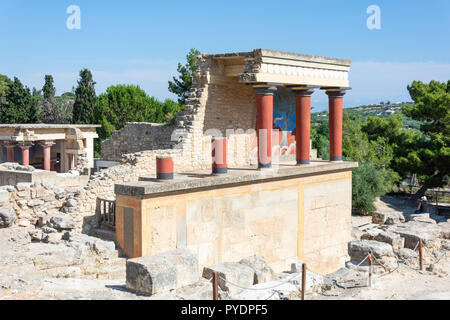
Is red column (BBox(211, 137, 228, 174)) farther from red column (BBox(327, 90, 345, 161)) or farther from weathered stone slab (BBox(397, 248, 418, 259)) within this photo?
red column (BBox(327, 90, 345, 161))

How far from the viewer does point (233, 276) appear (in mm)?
9070

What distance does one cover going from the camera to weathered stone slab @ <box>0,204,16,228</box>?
10953mm

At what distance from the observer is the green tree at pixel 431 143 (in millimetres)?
28938

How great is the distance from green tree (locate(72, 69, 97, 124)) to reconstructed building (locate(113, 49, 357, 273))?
922 inches

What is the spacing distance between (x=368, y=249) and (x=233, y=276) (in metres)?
4.44

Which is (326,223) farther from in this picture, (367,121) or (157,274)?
(367,121)

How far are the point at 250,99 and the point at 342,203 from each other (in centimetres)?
421

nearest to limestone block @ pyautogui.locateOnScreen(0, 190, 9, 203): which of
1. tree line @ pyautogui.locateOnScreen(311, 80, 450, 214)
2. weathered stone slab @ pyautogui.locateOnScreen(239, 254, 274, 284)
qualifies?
weathered stone slab @ pyautogui.locateOnScreen(239, 254, 274, 284)

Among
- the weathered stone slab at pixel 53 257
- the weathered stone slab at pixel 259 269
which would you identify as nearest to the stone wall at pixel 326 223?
the weathered stone slab at pixel 259 269

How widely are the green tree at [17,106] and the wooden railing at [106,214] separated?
27.7 m

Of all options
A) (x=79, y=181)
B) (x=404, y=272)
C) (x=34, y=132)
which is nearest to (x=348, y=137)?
(x=34, y=132)

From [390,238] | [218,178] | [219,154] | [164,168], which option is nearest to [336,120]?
[390,238]
